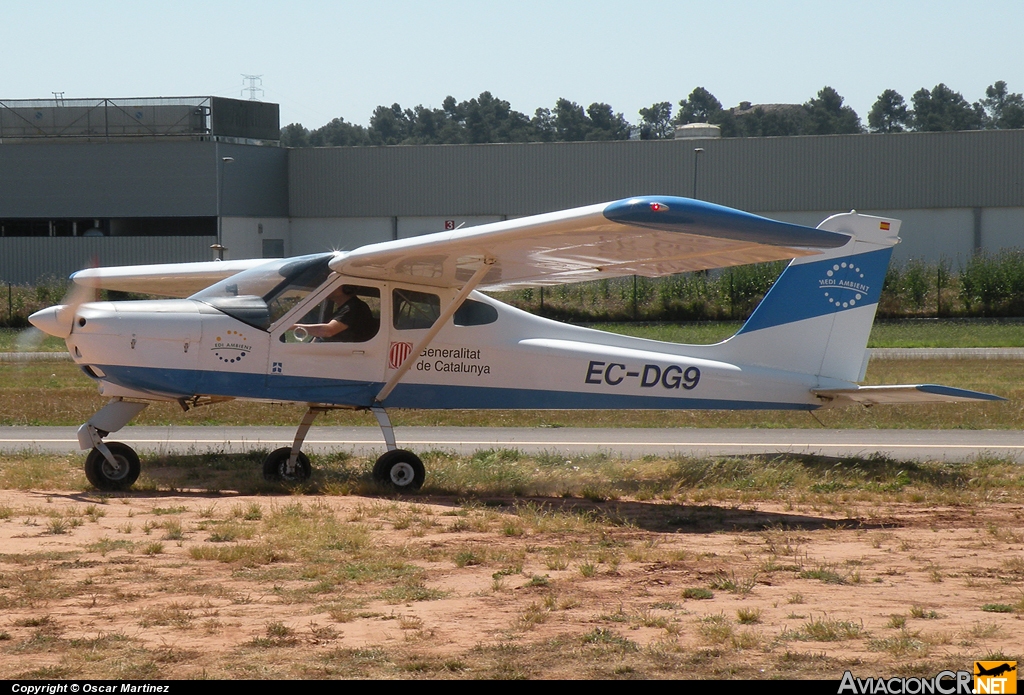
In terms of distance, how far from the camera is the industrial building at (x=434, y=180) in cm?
4669

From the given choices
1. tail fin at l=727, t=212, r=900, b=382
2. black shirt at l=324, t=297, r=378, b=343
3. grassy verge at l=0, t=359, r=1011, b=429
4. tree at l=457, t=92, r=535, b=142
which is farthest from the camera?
tree at l=457, t=92, r=535, b=142

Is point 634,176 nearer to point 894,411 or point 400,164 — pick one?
point 400,164

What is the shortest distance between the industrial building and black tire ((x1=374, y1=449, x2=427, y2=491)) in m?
37.1

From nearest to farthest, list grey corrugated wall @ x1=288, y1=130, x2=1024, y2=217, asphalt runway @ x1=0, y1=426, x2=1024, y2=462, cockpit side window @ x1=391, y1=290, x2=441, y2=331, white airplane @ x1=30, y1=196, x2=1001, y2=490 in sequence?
1. white airplane @ x1=30, y1=196, x2=1001, y2=490
2. cockpit side window @ x1=391, y1=290, x2=441, y2=331
3. asphalt runway @ x1=0, y1=426, x2=1024, y2=462
4. grey corrugated wall @ x1=288, y1=130, x2=1024, y2=217

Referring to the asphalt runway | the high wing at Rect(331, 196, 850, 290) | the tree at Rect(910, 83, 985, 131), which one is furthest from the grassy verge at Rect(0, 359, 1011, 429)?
the tree at Rect(910, 83, 985, 131)

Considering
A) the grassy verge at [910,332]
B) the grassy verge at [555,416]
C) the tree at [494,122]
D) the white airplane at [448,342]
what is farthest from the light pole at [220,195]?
the tree at [494,122]

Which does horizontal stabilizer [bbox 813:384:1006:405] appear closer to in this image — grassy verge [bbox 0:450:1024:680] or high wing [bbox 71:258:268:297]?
grassy verge [bbox 0:450:1024:680]

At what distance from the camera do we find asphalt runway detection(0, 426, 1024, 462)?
12.7 metres

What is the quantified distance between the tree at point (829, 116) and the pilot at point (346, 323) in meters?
128

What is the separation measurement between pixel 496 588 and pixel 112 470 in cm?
512

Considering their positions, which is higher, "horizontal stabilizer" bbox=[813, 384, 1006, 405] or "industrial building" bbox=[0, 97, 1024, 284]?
"industrial building" bbox=[0, 97, 1024, 284]

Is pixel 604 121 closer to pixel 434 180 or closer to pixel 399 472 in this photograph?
pixel 434 180

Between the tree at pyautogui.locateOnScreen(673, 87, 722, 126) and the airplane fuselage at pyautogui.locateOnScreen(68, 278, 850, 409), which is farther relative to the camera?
the tree at pyautogui.locateOnScreen(673, 87, 722, 126)

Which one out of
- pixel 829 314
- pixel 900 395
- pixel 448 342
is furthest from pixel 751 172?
pixel 448 342
